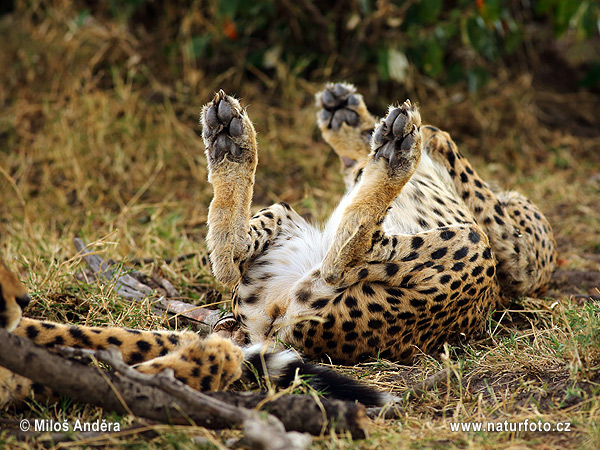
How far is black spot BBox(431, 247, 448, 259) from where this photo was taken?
113 inches

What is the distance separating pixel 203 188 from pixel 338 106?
1475 mm

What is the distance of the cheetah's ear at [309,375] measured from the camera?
2.32m

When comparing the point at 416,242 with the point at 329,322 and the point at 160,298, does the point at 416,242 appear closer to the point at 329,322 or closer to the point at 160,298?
the point at 329,322

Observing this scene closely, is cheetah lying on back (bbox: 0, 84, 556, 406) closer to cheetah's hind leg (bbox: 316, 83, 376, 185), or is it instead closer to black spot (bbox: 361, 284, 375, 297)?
black spot (bbox: 361, 284, 375, 297)

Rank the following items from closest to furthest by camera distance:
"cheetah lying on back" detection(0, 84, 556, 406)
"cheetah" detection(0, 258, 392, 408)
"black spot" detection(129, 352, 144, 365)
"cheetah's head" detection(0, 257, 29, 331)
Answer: "cheetah's head" detection(0, 257, 29, 331), "cheetah" detection(0, 258, 392, 408), "black spot" detection(129, 352, 144, 365), "cheetah lying on back" detection(0, 84, 556, 406)

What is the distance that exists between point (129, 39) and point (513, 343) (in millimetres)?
4276

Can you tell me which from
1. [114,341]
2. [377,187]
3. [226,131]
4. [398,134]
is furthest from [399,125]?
[114,341]

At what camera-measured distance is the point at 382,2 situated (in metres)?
5.44

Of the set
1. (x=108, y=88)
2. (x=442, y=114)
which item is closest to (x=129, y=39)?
(x=108, y=88)

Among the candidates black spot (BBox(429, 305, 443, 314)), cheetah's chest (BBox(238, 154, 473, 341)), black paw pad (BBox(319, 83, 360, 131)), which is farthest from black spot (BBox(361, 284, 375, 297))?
black paw pad (BBox(319, 83, 360, 131))

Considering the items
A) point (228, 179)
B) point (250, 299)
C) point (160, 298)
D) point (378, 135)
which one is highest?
point (378, 135)

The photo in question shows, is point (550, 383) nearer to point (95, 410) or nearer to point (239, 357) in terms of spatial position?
point (239, 357)

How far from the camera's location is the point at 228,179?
9.57 ft

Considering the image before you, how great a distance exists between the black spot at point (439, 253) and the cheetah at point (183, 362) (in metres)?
0.72
